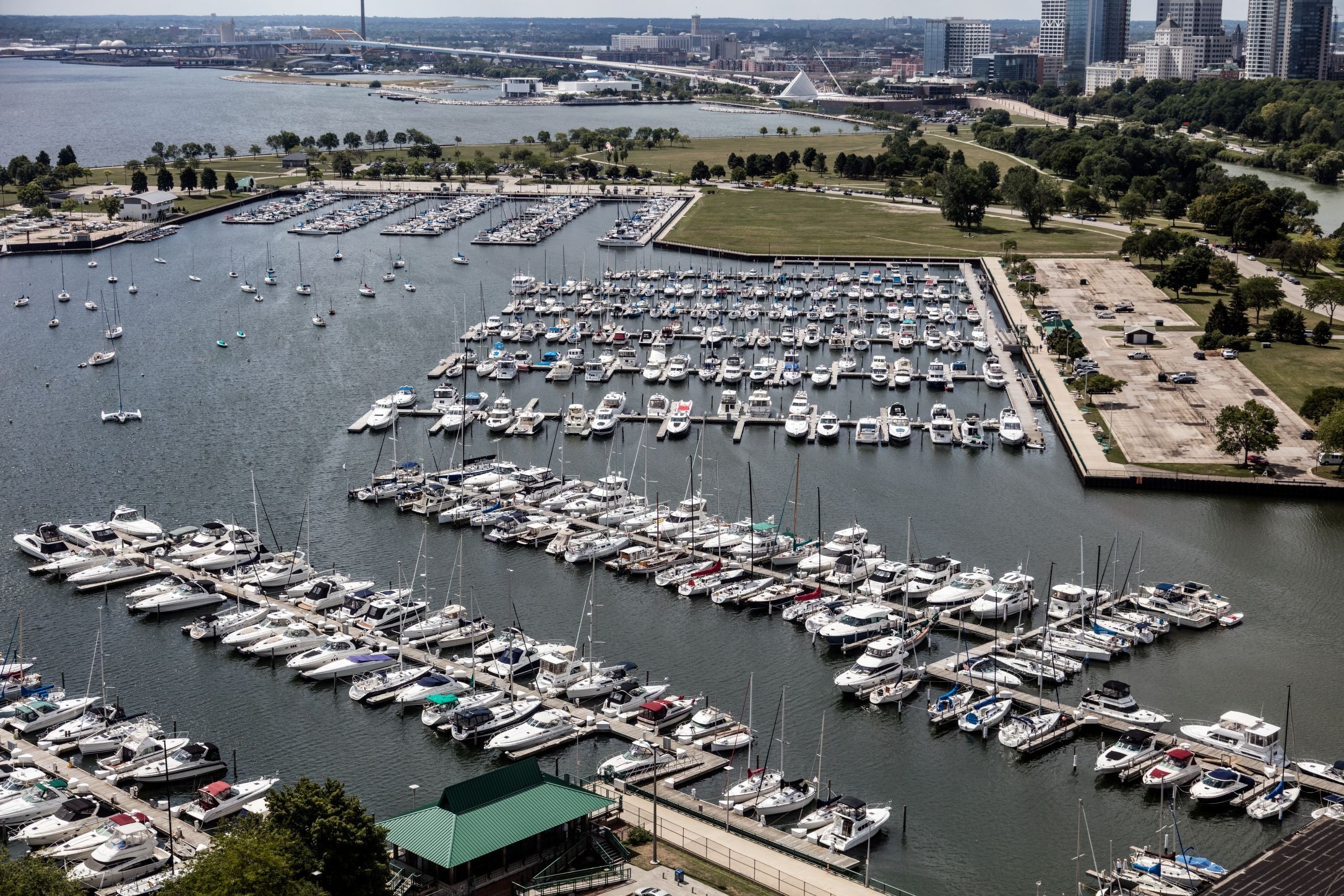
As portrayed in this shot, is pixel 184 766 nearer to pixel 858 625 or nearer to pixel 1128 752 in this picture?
pixel 858 625

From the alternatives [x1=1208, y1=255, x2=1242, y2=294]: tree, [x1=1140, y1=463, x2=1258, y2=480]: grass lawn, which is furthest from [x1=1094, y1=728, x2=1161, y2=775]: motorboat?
[x1=1208, y1=255, x2=1242, y2=294]: tree

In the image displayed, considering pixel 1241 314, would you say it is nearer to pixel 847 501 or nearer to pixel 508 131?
pixel 847 501

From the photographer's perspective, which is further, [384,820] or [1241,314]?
[1241,314]

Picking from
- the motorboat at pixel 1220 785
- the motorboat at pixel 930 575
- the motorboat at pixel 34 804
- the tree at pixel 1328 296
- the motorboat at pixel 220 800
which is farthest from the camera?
the tree at pixel 1328 296

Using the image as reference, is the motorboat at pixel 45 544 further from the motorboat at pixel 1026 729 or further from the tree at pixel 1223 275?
the tree at pixel 1223 275

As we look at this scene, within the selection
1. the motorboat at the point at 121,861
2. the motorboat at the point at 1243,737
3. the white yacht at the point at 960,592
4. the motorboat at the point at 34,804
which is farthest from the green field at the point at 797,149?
the motorboat at the point at 121,861

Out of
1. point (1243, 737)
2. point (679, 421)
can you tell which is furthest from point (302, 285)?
point (1243, 737)

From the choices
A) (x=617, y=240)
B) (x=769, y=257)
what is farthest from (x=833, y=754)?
(x=617, y=240)
